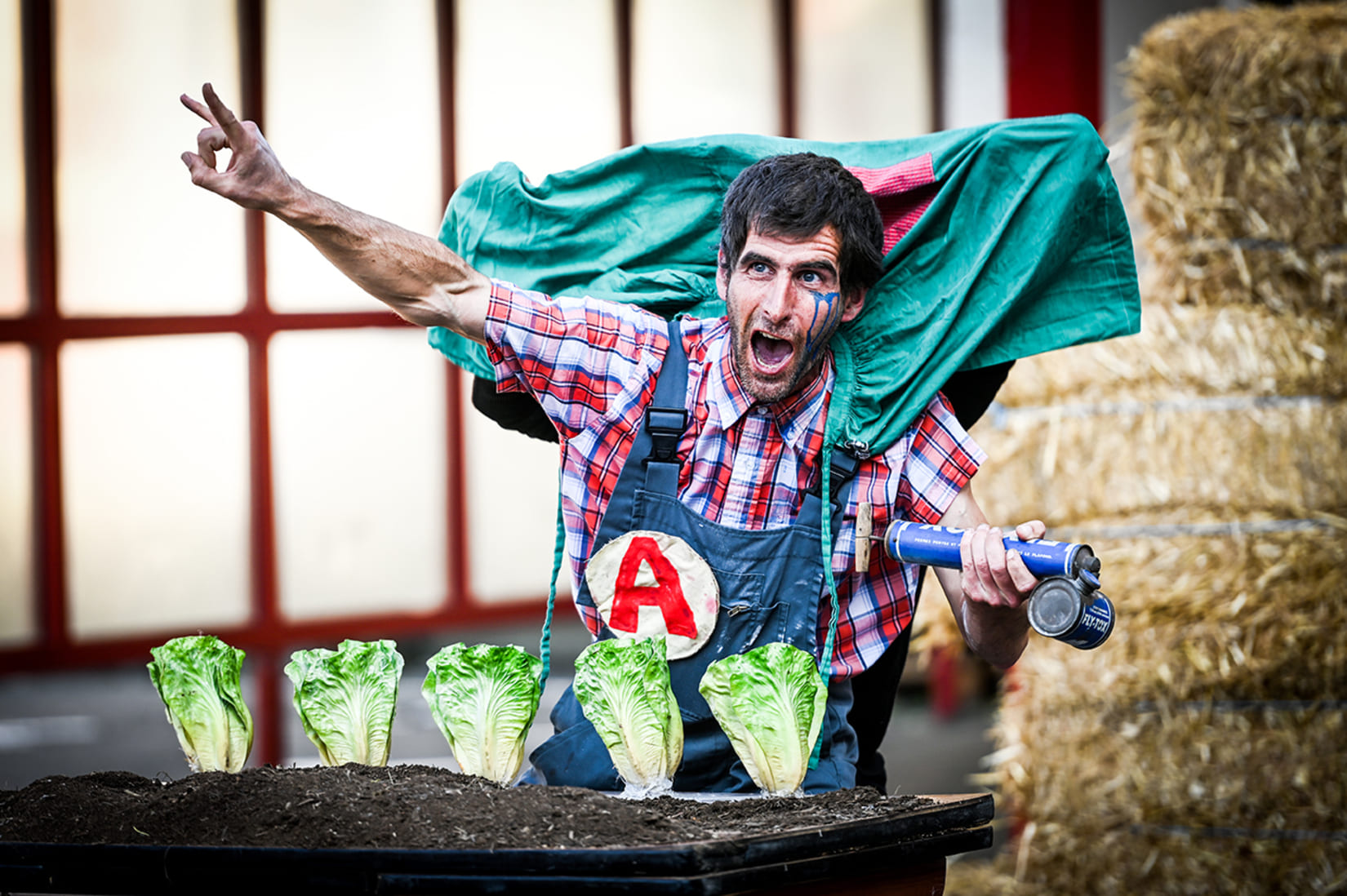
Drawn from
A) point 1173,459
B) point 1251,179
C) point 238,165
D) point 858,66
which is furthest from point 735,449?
point 858,66

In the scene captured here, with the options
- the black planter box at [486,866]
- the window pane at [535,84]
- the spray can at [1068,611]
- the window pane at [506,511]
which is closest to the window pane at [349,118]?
the window pane at [535,84]

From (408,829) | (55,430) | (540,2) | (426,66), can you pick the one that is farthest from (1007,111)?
(408,829)

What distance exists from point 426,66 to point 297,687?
3.75m

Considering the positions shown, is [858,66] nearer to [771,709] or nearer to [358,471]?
[358,471]

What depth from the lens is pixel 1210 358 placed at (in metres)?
4.56

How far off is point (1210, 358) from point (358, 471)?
3.36 m

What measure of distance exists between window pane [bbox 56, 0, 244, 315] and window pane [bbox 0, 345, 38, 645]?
1.12 ft

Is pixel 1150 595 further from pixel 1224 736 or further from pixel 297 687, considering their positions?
pixel 297 687

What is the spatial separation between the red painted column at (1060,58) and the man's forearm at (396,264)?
11.9 feet

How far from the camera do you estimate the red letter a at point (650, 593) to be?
9.41ft

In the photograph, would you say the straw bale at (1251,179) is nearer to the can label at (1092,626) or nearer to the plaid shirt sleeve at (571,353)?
the plaid shirt sleeve at (571,353)

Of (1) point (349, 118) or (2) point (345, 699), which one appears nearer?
(2) point (345, 699)

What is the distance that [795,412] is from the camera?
3.03m

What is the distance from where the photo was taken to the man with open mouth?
2.85 m
